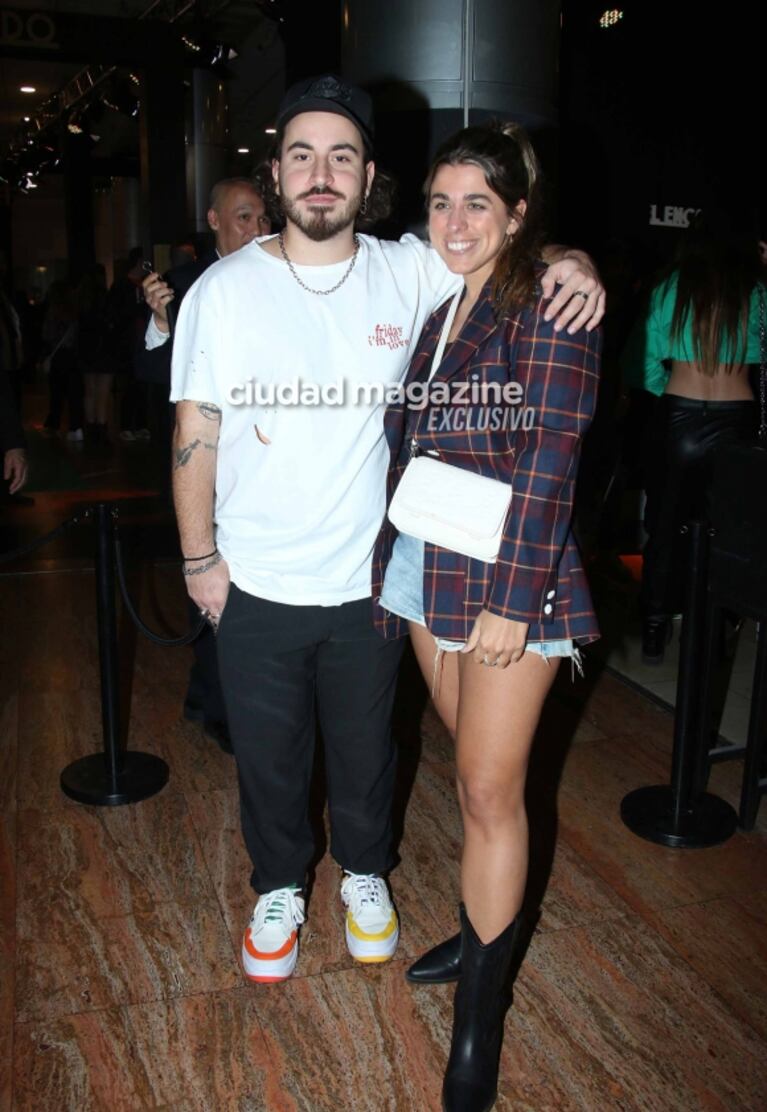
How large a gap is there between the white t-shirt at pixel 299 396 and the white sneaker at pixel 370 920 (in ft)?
2.51

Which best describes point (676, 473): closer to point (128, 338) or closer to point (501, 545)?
point (501, 545)

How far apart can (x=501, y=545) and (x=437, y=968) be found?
109cm

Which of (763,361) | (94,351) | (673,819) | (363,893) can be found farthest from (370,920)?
(94,351)

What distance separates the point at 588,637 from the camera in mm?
1890

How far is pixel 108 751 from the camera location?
3.16 metres

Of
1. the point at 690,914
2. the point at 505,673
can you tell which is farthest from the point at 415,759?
the point at 505,673

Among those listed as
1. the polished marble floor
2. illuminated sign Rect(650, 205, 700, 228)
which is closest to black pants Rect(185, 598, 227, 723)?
the polished marble floor

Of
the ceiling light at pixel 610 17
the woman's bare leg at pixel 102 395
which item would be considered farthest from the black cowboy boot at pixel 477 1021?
the woman's bare leg at pixel 102 395

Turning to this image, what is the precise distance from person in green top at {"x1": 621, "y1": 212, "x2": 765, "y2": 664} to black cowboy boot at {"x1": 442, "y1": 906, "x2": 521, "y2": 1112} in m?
2.32

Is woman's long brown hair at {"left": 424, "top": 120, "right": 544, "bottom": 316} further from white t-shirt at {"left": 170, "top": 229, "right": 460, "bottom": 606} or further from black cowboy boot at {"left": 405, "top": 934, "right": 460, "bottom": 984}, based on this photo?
black cowboy boot at {"left": 405, "top": 934, "right": 460, "bottom": 984}

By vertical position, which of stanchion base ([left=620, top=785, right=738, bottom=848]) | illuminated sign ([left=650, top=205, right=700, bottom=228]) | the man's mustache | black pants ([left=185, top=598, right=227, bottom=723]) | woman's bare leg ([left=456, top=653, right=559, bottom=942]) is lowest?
stanchion base ([left=620, top=785, right=738, bottom=848])

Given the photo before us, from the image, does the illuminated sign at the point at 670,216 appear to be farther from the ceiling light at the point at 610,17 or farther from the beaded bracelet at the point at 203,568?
the beaded bracelet at the point at 203,568

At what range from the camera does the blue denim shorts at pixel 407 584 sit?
6.53ft

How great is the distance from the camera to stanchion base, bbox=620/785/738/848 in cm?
290
